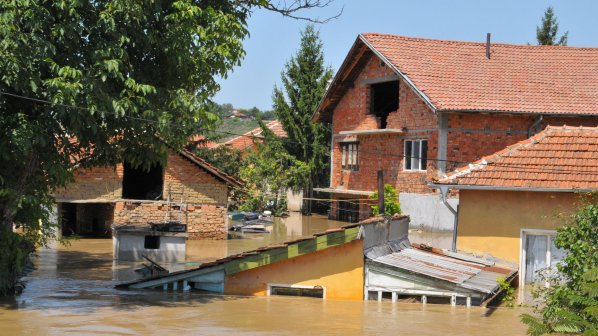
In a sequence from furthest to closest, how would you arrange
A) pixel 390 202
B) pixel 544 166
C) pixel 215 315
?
1. pixel 390 202
2. pixel 544 166
3. pixel 215 315

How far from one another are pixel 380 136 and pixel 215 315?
18065 mm

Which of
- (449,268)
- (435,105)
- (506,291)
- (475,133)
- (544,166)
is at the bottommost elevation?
(506,291)

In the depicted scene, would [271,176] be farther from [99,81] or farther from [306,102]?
[99,81]

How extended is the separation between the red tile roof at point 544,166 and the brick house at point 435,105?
774cm

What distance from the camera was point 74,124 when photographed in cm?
1529

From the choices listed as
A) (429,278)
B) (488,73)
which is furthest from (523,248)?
(488,73)

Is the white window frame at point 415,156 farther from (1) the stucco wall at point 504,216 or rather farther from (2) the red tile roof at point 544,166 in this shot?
(1) the stucco wall at point 504,216

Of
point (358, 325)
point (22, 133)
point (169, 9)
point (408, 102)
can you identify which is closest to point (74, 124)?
point (22, 133)

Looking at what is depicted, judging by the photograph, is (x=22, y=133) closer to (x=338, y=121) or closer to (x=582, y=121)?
(x=582, y=121)

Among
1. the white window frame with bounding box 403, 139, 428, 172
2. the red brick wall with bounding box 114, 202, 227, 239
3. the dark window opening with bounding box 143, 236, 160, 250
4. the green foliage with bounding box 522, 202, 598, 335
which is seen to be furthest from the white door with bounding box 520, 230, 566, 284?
the red brick wall with bounding box 114, 202, 227, 239

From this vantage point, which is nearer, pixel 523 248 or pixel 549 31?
pixel 523 248

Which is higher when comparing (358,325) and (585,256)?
(585,256)

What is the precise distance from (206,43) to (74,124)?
310 centimetres

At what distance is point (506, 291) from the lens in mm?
16953
